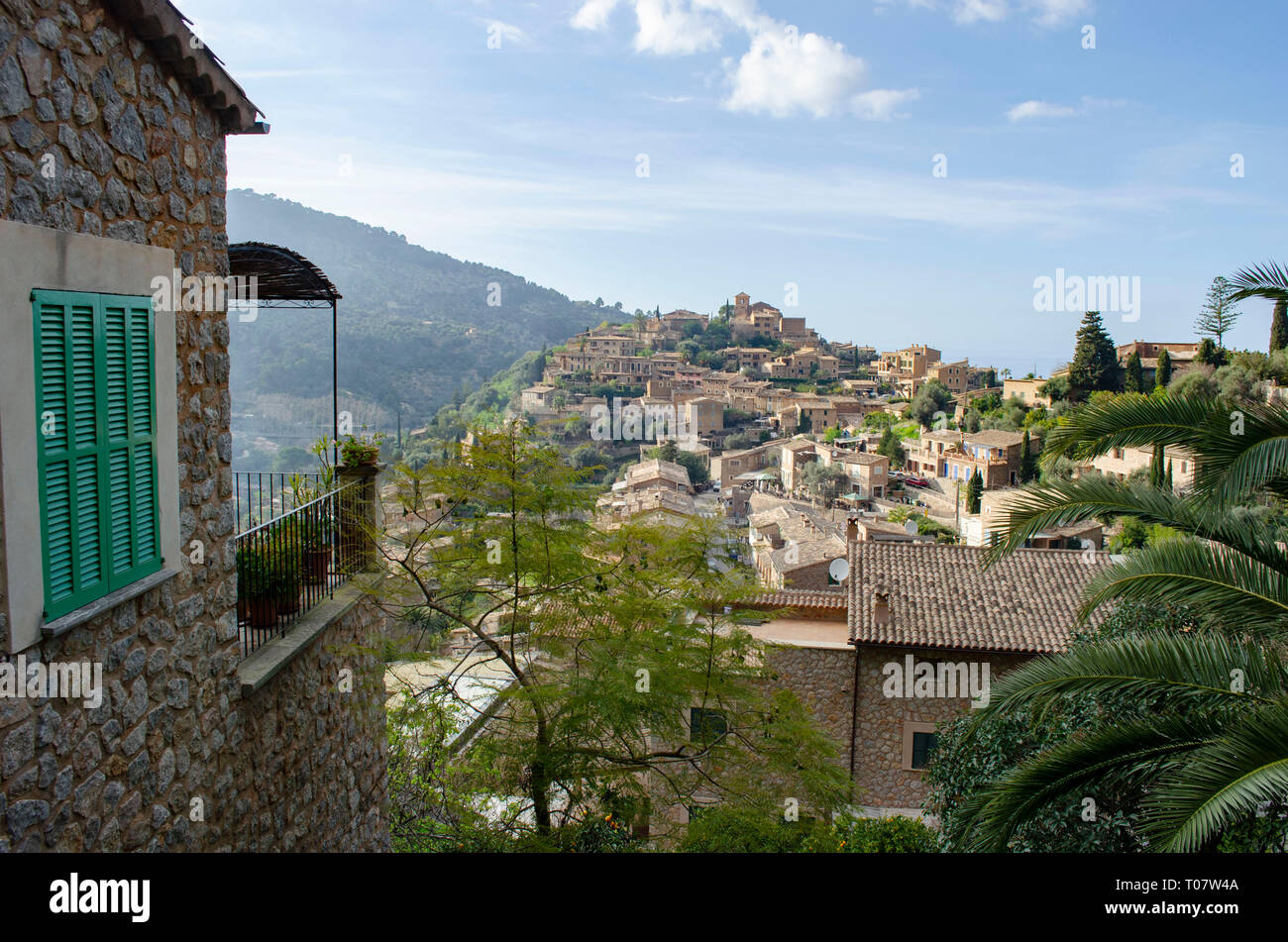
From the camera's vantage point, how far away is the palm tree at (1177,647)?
3703 mm

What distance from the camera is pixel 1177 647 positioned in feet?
14.7

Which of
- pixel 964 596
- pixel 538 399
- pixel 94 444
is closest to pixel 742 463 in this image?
pixel 538 399

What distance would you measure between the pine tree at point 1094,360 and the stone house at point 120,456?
53.9 m

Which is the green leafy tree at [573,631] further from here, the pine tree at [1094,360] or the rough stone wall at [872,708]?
the pine tree at [1094,360]

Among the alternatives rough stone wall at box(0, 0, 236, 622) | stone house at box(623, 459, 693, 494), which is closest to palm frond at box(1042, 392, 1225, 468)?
rough stone wall at box(0, 0, 236, 622)

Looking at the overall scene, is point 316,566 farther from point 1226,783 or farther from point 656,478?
point 656,478

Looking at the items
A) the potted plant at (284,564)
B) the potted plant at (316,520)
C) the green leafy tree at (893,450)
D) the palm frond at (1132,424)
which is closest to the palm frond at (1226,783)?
the palm frond at (1132,424)

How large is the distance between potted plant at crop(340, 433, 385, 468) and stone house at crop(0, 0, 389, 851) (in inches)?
78.0

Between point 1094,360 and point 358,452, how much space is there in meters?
52.9

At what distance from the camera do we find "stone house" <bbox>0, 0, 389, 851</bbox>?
250 centimetres

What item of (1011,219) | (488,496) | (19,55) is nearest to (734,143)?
(1011,219)

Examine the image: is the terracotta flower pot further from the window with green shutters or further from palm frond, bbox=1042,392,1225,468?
palm frond, bbox=1042,392,1225,468

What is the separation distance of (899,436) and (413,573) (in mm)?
59434
